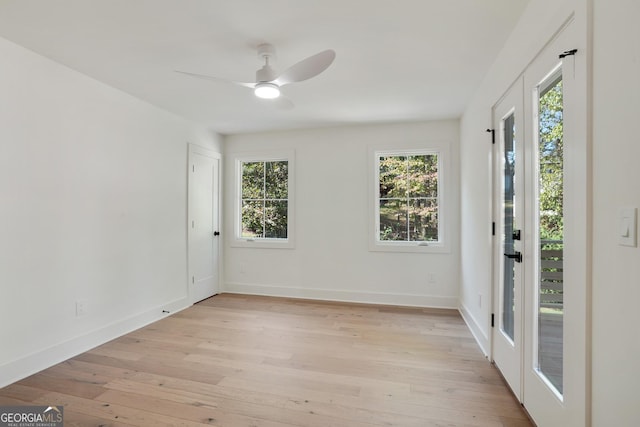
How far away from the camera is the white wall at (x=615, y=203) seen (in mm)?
979

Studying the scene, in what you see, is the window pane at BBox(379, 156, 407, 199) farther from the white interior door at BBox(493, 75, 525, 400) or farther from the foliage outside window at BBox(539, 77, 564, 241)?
the foliage outside window at BBox(539, 77, 564, 241)

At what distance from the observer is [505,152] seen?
230cm

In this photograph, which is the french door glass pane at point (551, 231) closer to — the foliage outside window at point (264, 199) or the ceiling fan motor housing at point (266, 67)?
the ceiling fan motor housing at point (266, 67)

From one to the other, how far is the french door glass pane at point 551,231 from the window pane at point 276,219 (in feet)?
11.3

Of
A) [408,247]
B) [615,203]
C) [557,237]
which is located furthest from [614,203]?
[408,247]

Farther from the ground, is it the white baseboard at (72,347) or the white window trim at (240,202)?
the white window trim at (240,202)

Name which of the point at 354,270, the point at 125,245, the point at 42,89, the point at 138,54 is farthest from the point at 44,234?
the point at 354,270

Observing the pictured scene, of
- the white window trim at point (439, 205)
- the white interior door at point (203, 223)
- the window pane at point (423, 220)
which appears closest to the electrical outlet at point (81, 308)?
the white interior door at point (203, 223)

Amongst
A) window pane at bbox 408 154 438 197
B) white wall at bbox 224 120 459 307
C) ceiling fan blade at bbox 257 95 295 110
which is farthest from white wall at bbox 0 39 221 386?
window pane at bbox 408 154 438 197

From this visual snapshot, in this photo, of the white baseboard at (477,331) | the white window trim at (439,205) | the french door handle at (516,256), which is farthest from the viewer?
the white window trim at (439,205)

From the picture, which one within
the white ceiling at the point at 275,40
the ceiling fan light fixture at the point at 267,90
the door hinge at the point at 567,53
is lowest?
the door hinge at the point at 567,53

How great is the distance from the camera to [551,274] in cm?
159

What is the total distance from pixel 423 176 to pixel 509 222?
2.03 meters

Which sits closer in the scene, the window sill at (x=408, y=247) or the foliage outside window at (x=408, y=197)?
the window sill at (x=408, y=247)
